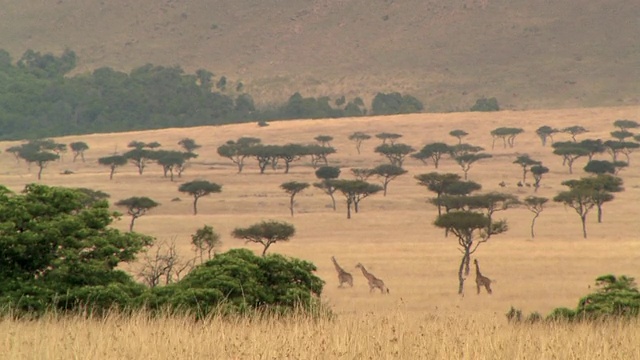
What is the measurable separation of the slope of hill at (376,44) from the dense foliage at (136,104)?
39.4ft

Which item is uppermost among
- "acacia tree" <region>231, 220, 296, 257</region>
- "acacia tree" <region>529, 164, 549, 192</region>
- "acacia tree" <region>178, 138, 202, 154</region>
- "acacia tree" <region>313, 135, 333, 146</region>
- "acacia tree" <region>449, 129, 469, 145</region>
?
"acacia tree" <region>449, 129, 469, 145</region>

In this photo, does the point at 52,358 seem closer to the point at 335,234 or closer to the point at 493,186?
the point at 335,234

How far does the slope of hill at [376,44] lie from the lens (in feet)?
524

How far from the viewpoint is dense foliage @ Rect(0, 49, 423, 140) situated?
145 m

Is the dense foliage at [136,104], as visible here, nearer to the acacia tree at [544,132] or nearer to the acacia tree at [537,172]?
the acacia tree at [544,132]

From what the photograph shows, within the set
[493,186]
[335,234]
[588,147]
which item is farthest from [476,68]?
[335,234]

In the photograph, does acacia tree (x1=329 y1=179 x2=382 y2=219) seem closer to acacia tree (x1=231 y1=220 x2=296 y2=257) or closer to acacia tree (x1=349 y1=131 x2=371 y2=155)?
acacia tree (x1=231 y1=220 x2=296 y2=257)

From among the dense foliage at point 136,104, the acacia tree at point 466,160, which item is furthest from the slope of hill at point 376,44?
the acacia tree at point 466,160

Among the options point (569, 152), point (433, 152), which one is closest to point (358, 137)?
point (433, 152)

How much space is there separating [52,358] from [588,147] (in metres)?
83.4

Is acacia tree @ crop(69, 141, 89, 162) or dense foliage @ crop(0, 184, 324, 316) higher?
acacia tree @ crop(69, 141, 89, 162)

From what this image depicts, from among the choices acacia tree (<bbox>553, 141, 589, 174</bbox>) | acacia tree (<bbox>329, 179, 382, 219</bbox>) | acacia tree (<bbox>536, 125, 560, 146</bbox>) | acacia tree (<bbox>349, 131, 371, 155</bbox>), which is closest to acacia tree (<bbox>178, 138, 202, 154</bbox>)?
acacia tree (<bbox>349, 131, 371, 155</bbox>)

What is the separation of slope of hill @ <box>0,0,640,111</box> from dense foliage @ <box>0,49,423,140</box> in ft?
39.4

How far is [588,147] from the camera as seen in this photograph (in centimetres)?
8806
